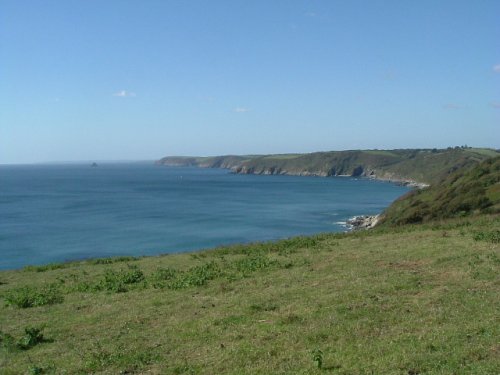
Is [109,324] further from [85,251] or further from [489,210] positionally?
[85,251]

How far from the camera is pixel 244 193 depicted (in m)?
168

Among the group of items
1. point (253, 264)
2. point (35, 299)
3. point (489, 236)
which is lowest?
point (35, 299)

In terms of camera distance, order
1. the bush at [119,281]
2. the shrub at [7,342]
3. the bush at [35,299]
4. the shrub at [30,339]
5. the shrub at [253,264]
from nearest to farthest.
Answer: the shrub at [7,342]
the shrub at [30,339]
the bush at [35,299]
the bush at [119,281]
the shrub at [253,264]

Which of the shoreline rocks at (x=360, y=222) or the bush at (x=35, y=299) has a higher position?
the bush at (x=35, y=299)

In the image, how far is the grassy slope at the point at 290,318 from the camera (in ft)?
31.5

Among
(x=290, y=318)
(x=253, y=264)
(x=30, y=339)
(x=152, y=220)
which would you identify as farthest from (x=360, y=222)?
(x=30, y=339)

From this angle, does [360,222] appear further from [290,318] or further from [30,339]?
Result: [30,339]

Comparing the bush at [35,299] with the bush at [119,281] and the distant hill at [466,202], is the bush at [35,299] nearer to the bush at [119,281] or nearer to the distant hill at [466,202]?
the bush at [119,281]

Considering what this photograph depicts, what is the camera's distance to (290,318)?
489 inches

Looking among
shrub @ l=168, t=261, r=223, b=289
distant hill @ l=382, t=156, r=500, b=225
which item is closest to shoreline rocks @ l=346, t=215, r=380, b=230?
distant hill @ l=382, t=156, r=500, b=225

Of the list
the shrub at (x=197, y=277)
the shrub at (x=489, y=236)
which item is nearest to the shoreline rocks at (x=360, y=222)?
the shrub at (x=489, y=236)

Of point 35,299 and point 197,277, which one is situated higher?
point 197,277

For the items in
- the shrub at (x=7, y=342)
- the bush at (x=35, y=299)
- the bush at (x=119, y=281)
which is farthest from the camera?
the bush at (x=119, y=281)

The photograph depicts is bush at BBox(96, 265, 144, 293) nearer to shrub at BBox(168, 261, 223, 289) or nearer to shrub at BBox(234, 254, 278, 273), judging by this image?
shrub at BBox(168, 261, 223, 289)
